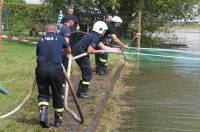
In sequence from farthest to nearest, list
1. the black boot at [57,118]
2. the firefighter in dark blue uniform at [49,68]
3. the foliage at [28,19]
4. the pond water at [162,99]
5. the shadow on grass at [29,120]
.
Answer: the foliage at [28,19] → the pond water at [162,99] → the shadow on grass at [29,120] → the black boot at [57,118] → the firefighter in dark blue uniform at [49,68]

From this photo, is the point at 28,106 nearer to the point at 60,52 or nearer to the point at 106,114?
the point at 106,114

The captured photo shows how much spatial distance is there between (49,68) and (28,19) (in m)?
19.6

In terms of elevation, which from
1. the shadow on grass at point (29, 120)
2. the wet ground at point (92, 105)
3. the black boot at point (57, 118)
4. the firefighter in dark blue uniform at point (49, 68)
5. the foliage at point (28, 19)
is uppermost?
the foliage at point (28, 19)

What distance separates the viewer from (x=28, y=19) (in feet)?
86.3

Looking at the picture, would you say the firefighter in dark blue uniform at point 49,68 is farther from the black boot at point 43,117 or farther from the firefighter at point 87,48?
the firefighter at point 87,48

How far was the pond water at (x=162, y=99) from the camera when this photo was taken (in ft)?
28.1

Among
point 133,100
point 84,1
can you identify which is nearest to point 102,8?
point 84,1

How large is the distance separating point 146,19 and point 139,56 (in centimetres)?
428

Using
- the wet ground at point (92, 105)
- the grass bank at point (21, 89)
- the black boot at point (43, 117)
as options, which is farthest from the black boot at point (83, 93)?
the black boot at point (43, 117)

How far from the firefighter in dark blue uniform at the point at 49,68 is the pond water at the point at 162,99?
1467 mm

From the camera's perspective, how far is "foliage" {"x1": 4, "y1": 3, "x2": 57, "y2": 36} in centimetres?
2480

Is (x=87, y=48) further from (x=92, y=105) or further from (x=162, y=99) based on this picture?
Answer: (x=162, y=99)

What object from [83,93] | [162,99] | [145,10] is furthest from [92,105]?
[145,10]

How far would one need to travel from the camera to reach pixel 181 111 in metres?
9.66
